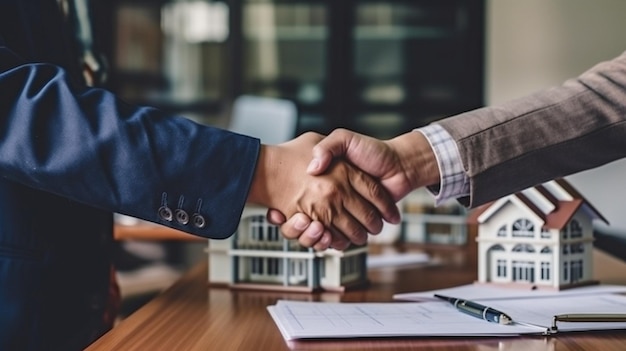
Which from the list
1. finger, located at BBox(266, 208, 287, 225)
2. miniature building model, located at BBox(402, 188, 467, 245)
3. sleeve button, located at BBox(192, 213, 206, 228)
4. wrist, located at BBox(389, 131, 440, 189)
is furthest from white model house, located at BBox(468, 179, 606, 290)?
miniature building model, located at BBox(402, 188, 467, 245)

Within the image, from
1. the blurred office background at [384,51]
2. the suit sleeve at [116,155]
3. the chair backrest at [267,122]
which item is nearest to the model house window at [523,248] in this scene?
the suit sleeve at [116,155]

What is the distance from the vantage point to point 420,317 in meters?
1.00

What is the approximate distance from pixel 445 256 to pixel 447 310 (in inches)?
29.2

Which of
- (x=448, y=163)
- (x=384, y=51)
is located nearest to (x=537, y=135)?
(x=448, y=163)

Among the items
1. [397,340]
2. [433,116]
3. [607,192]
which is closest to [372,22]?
[433,116]

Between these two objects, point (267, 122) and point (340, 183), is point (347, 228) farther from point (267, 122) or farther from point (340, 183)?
point (267, 122)

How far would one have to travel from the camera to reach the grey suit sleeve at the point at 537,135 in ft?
3.79

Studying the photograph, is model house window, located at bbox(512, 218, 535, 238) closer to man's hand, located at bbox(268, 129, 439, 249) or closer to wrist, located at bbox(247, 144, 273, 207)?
man's hand, located at bbox(268, 129, 439, 249)

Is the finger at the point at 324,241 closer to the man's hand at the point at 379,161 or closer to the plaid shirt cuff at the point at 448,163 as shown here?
the man's hand at the point at 379,161

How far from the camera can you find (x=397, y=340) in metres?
0.89

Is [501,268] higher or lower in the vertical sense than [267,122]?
lower

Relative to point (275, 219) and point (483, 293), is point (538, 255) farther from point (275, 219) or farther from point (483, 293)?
point (275, 219)

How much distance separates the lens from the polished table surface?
873mm

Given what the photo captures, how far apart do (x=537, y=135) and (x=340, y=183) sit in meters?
0.32
